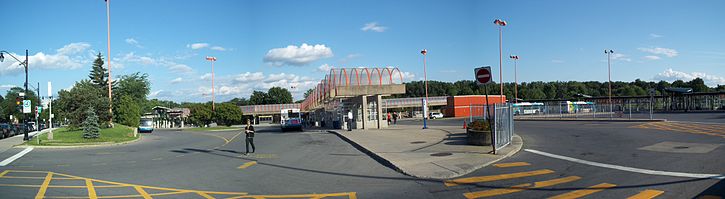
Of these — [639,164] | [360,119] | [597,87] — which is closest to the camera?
[639,164]

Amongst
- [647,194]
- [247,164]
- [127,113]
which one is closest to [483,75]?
[647,194]

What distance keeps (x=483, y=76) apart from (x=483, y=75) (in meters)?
0.03

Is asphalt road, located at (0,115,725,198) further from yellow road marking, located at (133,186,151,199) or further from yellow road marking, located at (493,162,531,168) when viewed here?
yellow road marking, located at (493,162,531,168)

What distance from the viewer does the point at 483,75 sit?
14062mm

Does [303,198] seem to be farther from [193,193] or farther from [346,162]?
[346,162]

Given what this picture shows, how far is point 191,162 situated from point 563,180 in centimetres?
1202

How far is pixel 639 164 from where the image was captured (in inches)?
468

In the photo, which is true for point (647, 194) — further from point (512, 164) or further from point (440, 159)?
point (440, 159)

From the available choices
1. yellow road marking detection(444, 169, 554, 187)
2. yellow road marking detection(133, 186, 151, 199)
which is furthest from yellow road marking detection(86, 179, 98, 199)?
yellow road marking detection(444, 169, 554, 187)

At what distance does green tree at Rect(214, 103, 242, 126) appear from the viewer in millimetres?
82062

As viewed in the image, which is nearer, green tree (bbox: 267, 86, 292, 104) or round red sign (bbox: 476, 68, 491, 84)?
round red sign (bbox: 476, 68, 491, 84)

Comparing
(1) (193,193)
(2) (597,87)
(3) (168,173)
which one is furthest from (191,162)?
(2) (597,87)

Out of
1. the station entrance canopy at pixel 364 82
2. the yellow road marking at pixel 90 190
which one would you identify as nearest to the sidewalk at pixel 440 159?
the yellow road marking at pixel 90 190

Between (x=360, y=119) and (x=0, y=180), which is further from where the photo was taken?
(x=360, y=119)
